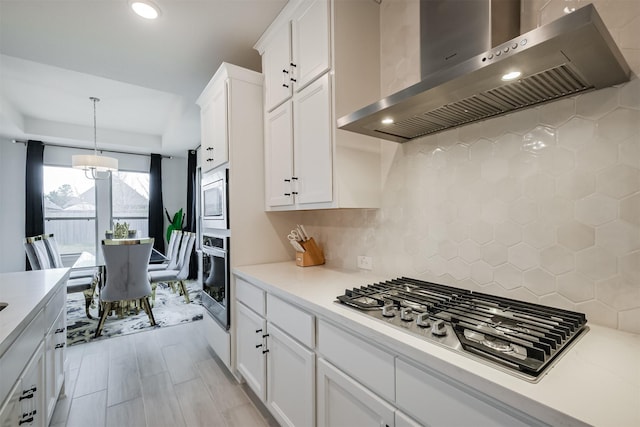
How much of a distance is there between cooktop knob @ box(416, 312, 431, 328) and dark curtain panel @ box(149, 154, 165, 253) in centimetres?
630

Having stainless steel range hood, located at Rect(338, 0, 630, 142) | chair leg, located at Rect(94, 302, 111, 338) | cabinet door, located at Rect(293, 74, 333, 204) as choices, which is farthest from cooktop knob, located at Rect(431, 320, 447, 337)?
chair leg, located at Rect(94, 302, 111, 338)

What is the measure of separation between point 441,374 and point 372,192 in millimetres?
1103

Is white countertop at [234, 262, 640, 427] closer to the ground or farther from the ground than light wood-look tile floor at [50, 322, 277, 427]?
farther from the ground

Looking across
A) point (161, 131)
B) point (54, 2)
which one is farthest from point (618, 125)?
point (161, 131)

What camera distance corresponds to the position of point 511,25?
1153 millimetres

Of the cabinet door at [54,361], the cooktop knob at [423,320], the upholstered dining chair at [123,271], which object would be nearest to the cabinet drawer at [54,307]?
the cabinet door at [54,361]

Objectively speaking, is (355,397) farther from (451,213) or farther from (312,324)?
(451,213)

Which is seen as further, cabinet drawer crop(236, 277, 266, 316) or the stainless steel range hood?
cabinet drawer crop(236, 277, 266, 316)

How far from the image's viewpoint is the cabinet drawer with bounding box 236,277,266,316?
5.75 feet

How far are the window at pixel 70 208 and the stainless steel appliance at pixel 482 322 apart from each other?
6.16 metres

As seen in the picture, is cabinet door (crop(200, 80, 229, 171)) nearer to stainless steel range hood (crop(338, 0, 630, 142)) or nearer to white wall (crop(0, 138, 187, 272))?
stainless steel range hood (crop(338, 0, 630, 142))

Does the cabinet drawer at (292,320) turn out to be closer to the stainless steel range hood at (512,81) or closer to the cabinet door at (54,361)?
the stainless steel range hood at (512,81)

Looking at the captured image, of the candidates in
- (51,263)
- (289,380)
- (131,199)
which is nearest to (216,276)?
(289,380)

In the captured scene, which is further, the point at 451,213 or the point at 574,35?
the point at 451,213
